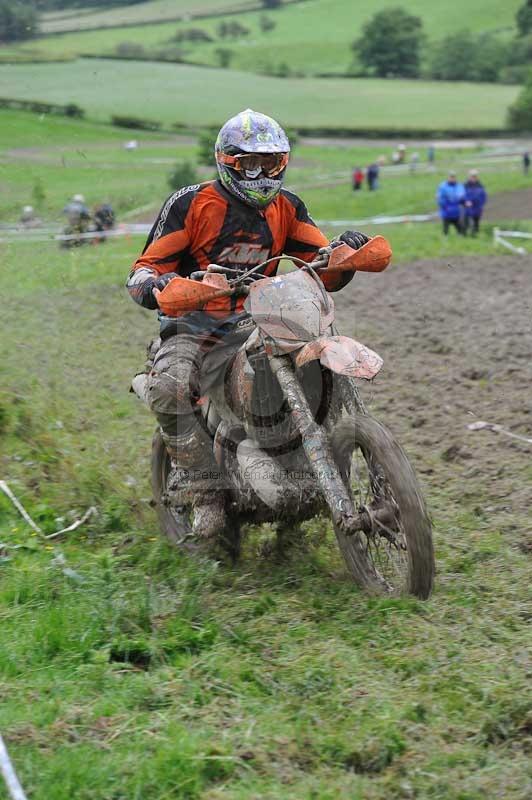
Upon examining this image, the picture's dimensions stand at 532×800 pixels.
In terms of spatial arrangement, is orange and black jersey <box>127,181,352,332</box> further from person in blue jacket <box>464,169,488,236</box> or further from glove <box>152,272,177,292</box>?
person in blue jacket <box>464,169,488,236</box>

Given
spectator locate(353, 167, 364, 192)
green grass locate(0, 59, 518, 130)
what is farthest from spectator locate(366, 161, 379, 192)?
green grass locate(0, 59, 518, 130)

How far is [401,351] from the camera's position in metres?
11.1

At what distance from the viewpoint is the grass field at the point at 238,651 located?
12.0 feet

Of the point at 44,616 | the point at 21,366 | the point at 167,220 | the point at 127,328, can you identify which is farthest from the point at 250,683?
the point at 127,328

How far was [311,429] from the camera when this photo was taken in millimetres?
5074

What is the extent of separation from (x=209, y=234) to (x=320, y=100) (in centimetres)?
7400

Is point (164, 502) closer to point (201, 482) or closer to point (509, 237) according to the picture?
point (201, 482)

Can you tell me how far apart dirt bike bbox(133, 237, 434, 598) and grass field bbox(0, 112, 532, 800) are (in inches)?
12.1

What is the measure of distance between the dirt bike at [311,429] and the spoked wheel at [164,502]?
0.69 metres

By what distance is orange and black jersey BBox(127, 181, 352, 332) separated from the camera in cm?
573

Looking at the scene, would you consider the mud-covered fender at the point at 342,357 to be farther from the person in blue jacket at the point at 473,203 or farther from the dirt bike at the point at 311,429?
the person in blue jacket at the point at 473,203

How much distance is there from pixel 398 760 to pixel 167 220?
3.14 metres

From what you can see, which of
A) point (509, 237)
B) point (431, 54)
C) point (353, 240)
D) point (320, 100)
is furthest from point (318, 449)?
point (431, 54)

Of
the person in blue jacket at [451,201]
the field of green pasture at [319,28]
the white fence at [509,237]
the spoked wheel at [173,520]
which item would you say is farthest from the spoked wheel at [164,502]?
the field of green pasture at [319,28]
